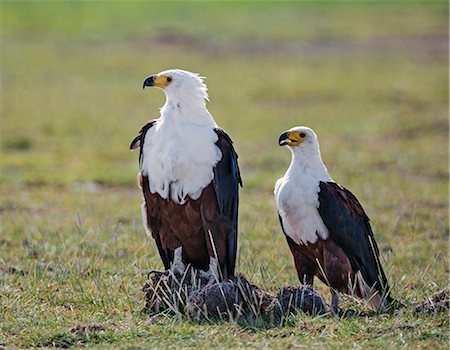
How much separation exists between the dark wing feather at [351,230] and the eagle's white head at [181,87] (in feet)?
3.59

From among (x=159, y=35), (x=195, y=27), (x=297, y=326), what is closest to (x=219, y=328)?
(x=297, y=326)

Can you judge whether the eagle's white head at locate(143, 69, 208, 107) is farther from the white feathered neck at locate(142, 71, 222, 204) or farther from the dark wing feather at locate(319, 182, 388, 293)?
the dark wing feather at locate(319, 182, 388, 293)

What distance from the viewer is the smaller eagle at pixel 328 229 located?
22.2ft

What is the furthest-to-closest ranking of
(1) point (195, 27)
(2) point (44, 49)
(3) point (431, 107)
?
(1) point (195, 27) → (2) point (44, 49) → (3) point (431, 107)

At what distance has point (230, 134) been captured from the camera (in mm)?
15711

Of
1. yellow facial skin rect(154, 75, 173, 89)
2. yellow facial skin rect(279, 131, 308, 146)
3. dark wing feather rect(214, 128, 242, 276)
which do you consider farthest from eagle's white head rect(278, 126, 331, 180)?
yellow facial skin rect(154, 75, 173, 89)

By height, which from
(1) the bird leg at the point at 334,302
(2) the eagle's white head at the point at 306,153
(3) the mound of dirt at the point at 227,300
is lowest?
(1) the bird leg at the point at 334,302

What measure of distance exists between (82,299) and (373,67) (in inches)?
711

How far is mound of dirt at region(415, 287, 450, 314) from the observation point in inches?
251

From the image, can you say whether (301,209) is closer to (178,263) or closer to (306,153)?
(306,153)

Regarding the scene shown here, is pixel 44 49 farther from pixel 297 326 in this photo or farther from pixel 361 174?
pixel 297 326

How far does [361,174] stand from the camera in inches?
501

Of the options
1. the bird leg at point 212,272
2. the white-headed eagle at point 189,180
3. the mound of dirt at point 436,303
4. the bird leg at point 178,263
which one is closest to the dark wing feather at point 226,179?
the white-headed eagle at point 189,180

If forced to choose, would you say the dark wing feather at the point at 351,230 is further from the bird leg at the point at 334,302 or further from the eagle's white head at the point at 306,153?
the bird leg at the point at 334,302
